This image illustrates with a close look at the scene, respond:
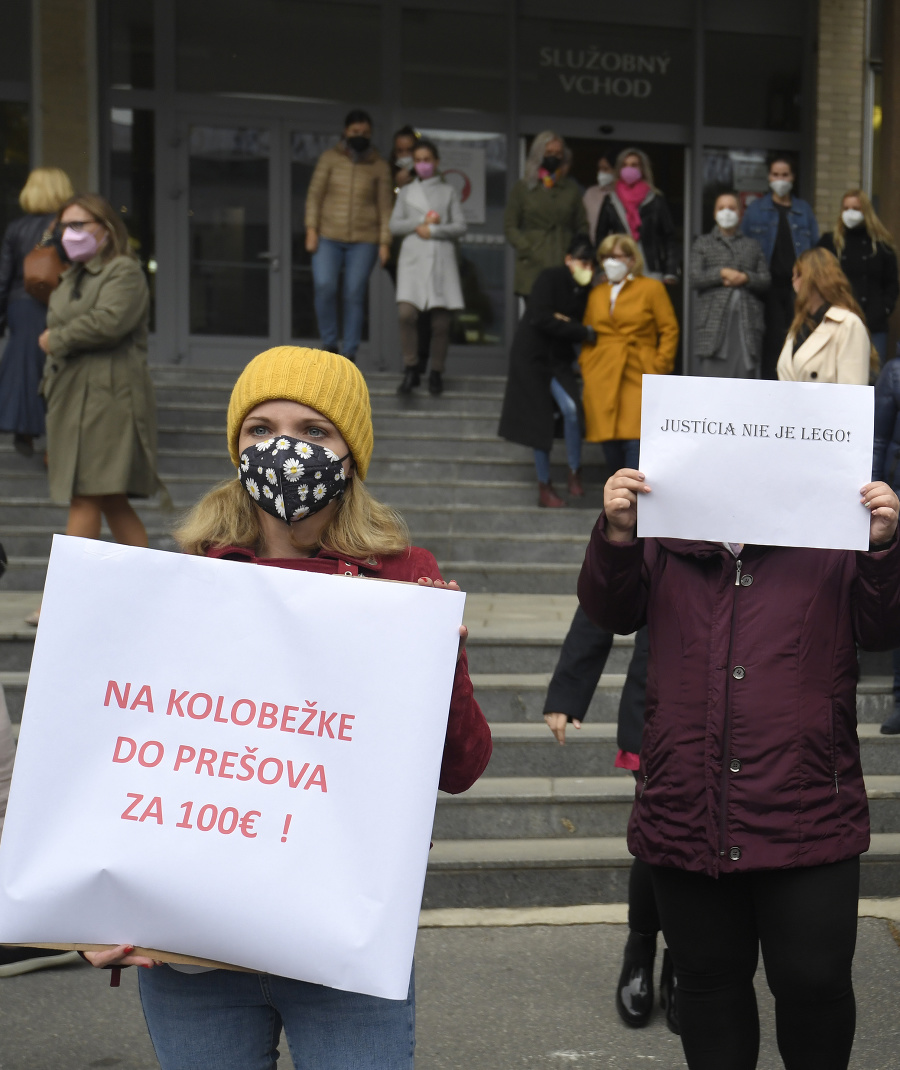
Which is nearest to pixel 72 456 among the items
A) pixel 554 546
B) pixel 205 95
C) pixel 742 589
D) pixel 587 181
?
pixel 554 546

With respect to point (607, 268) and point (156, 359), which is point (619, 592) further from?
point (156, 359)

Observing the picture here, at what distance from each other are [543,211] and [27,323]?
12.3ft

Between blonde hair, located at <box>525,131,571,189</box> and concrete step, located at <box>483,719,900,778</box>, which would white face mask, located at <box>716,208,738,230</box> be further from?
concrete step, located at <box>483,719,900,778</box>

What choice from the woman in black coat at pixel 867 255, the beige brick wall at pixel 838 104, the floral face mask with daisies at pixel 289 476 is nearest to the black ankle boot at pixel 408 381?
the woman in black coat at pixel 867 255

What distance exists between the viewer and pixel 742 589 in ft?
8.65

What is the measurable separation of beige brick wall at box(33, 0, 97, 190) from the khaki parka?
5155 mm

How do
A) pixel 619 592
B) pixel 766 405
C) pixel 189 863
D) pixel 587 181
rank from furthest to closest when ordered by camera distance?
pixel 587 181 < pixel 619 592 < pixel 766 405 < pixel 189 863

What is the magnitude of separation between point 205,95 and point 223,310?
1.82 meters

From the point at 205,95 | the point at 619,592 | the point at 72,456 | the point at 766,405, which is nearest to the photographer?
the point at 766,405

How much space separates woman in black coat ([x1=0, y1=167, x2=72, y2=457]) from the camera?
757cm

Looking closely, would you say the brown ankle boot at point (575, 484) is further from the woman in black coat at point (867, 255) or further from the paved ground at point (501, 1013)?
the paved ground at point (501, 1013)

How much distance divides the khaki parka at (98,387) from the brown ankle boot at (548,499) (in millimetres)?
2640

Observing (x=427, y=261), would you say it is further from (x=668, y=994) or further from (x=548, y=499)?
(x=668, y=994)

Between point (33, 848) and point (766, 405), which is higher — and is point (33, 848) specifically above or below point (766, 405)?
below
